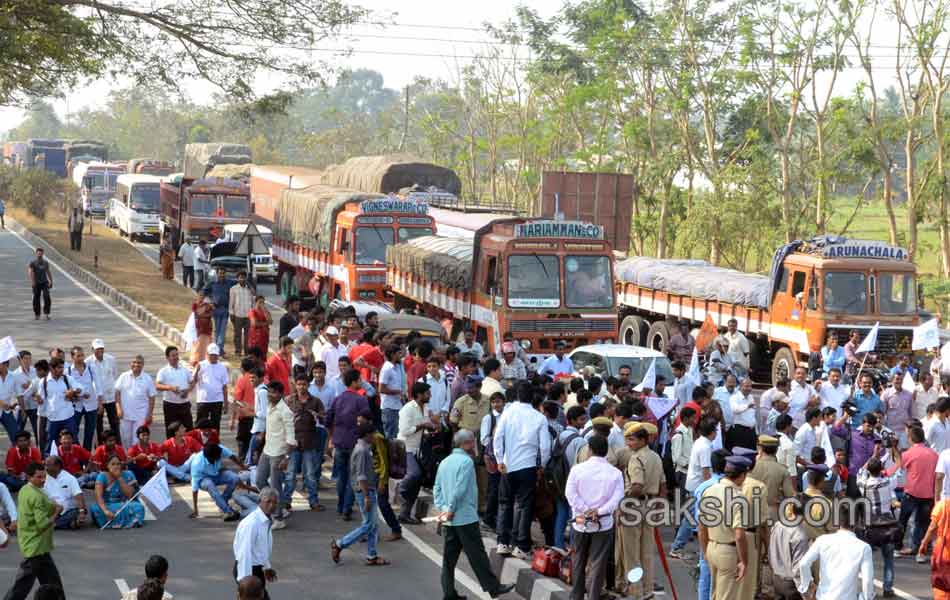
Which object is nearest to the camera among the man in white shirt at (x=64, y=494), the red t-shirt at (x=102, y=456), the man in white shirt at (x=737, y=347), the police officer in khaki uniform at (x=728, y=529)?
the police officer in khaki uniform at (x=728, y=529)

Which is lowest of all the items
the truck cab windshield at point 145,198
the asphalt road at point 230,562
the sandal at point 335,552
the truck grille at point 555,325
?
the asphalt road at point 230,562

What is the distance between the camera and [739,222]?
41.4m

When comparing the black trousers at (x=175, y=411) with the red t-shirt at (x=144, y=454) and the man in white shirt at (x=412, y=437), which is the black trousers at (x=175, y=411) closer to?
the red t-shirt at (x=144, y=454)

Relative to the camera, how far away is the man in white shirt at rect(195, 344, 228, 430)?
54.8 ft

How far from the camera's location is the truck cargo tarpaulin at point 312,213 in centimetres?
3027

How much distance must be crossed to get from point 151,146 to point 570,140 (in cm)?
8185

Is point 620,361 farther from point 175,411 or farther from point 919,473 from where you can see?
point 919,473

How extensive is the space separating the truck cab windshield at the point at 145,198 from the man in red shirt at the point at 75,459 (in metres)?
38.4

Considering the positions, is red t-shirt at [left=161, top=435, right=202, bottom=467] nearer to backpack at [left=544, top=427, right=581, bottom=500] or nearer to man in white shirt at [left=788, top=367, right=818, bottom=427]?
backpack at [left=544, top=427, right=581, bottom=500]

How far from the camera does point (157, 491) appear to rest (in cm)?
1330

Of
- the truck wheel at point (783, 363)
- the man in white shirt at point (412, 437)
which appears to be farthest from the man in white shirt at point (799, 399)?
the truck wheel at point (783, 363)

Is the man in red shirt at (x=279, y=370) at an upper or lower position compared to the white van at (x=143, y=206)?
lower

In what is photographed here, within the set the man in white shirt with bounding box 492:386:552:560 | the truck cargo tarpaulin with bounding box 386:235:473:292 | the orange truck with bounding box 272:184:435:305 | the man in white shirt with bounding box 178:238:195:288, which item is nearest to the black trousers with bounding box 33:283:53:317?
the orange truck with bounding box 272:184:435:305

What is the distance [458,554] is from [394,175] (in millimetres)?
29787
